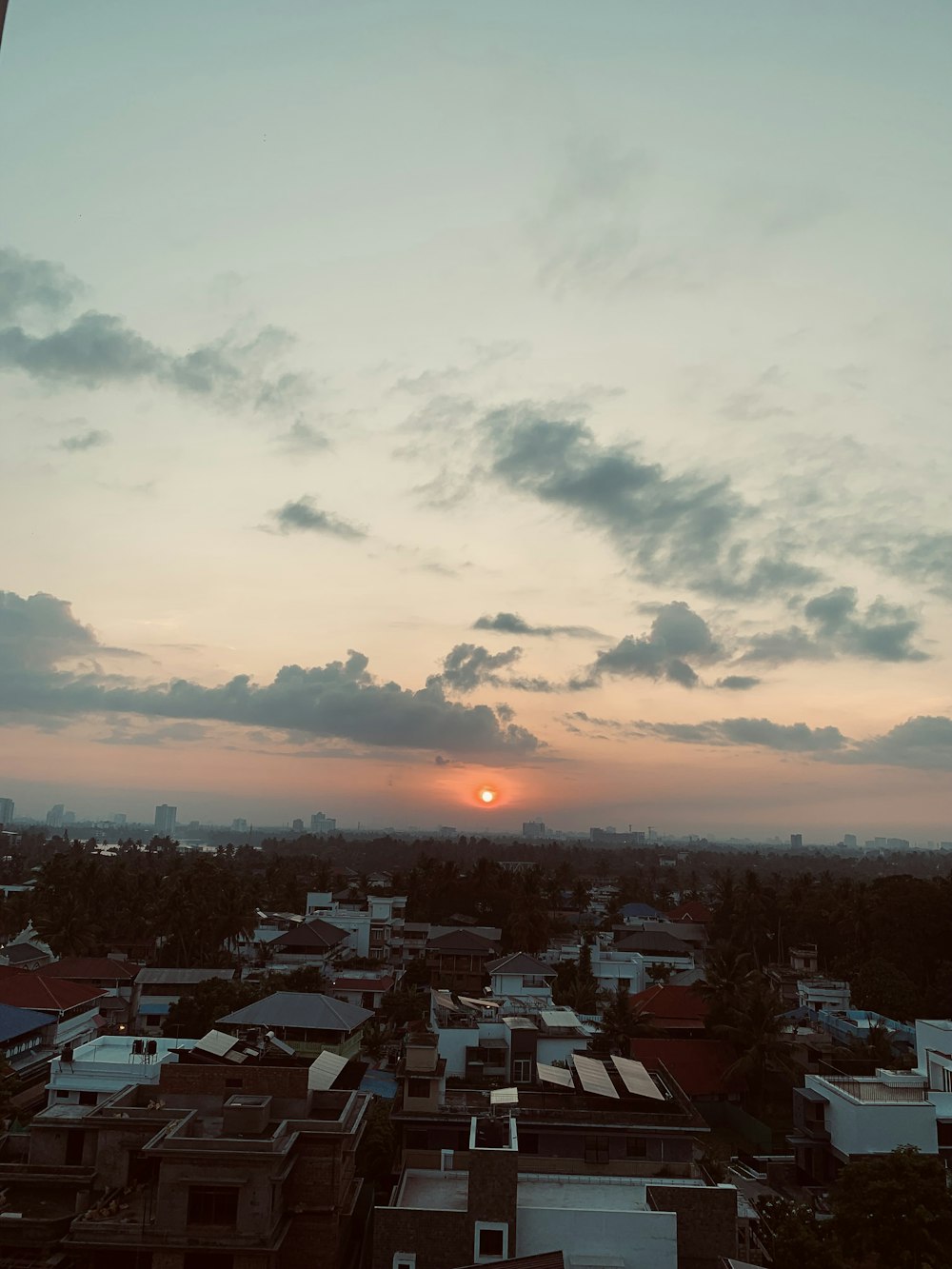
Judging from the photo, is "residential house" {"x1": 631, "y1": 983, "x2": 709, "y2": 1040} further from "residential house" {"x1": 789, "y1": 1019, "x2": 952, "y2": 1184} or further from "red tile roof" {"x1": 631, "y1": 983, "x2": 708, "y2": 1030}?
"residential house" {"x1": 789, "y1": 1019, "x2": 952, "y2": 1184}

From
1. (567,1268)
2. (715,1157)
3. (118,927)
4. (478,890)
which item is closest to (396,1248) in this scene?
(567,1268)

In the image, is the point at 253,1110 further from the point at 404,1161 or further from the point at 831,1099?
the point at 831,1099

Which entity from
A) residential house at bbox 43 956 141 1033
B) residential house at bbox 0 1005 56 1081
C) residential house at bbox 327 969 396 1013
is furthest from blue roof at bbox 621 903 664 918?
residential house at bbox 0 1005 56 1081

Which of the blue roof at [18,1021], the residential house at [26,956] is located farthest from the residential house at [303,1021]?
the residential house at [26,956]

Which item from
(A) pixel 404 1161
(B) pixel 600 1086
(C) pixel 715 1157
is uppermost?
(B) pixel 600 1086

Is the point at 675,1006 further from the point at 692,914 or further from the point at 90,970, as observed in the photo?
the point at 692,914

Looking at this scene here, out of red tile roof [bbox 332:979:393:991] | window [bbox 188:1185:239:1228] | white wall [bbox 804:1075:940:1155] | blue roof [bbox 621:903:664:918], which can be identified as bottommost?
blue roof [bbox 621:903:664:918]

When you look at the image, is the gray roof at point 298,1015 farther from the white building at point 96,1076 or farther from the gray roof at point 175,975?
the gray roof at point 175,975
